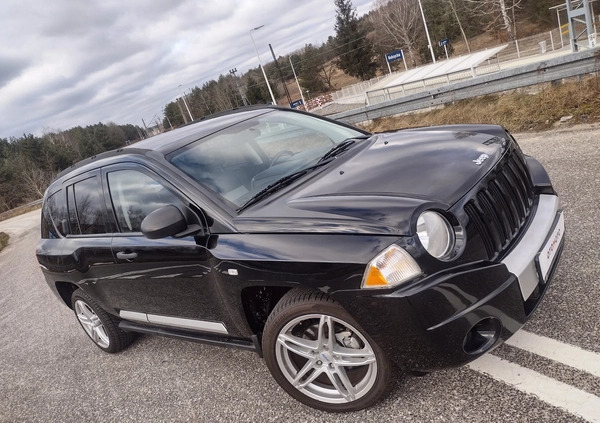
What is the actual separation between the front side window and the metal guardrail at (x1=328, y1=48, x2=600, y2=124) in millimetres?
7128

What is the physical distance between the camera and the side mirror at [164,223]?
2.58 m

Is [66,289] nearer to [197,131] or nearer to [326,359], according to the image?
[197,131]

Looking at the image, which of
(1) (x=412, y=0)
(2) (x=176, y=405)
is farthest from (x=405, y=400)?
(1) (x=412, y=0)

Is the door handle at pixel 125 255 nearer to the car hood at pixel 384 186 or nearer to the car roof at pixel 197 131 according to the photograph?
the car roof at pixel 197 131

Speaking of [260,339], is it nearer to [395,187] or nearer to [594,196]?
[395,187]

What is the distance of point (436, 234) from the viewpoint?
222 cm

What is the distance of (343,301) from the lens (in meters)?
2.21

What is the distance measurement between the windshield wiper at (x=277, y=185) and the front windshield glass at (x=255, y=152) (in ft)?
0.14

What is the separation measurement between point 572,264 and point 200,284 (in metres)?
2.67

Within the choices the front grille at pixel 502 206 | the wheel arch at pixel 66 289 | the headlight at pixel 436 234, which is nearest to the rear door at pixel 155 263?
the wheel arch at pixel 66 289

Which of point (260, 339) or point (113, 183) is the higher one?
point (113, 183)

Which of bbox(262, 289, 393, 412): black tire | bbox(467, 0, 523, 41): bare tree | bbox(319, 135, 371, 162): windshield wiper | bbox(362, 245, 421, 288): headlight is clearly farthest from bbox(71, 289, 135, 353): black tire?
bbox(467, 0, 523, 41): bare tree

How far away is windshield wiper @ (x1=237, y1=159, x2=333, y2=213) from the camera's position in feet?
9.15

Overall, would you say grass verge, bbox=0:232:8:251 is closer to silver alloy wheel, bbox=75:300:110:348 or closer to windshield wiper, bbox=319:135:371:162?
silver alloy wheel, bbox=75:300:110:348
